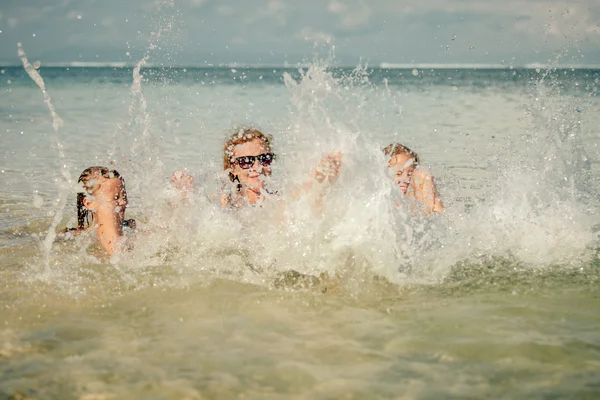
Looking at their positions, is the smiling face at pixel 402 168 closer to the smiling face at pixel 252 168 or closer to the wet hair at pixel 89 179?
the smiling face at pixel 252 168

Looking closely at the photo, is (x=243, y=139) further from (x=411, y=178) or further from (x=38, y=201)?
(x=38, y=201)

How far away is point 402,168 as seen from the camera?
664 cm

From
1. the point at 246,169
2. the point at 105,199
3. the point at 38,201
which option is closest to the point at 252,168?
the point at 246,169

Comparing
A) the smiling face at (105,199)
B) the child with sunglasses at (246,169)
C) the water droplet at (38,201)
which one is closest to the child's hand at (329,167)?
the child with sunglasses at (246,169)

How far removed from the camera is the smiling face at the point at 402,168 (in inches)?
261

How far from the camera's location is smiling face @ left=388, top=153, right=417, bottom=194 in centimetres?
662

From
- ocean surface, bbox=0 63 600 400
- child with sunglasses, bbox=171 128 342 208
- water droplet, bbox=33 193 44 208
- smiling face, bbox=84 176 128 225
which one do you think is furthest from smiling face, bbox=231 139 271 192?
water droplet, bbox=33 193 44 208

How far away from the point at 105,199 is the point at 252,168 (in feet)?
4.53

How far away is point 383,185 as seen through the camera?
512cm

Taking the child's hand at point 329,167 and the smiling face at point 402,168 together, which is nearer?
the child's hand at point 329,167

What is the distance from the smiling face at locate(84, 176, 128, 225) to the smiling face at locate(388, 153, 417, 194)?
280 cm

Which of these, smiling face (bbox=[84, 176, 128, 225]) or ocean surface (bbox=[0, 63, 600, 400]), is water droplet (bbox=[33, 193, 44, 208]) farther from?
smiling face (bbox=[84, 176, 128, 225])

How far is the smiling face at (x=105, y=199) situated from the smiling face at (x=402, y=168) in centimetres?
280

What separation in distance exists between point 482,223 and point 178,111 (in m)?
19.2
